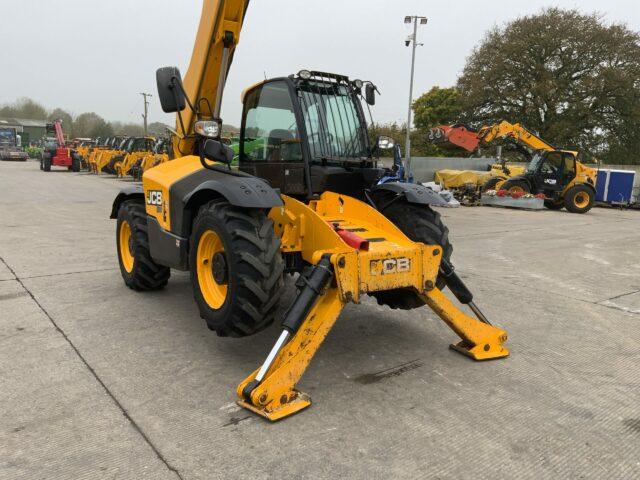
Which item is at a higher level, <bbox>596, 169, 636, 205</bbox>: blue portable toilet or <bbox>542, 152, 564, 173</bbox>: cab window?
<bbox>542, 152, 564, 173</bbox>: cab window

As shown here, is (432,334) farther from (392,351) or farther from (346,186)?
(346,186)

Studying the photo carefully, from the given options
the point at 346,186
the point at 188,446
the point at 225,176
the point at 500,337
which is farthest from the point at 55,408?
the point at 500,337

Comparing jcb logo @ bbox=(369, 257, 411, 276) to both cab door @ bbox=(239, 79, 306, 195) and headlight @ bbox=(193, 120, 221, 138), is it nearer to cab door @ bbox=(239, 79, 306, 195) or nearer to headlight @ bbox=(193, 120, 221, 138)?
cab door @ bbox=(239, 79, 306, 195)

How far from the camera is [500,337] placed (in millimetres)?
4031

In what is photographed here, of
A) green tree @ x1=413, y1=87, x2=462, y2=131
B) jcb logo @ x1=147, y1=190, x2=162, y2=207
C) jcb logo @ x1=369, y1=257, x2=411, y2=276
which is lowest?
jcb logo @ x1=369, y1=257, x2=411, y2=276

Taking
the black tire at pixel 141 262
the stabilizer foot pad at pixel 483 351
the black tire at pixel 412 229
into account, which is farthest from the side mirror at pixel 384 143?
the black tire at pixel 141 262

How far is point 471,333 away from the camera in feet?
13.0

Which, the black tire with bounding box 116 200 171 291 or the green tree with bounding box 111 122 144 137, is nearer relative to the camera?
the black tire with bounding box 116 200 171 291

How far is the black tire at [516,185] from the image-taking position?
18281 mm

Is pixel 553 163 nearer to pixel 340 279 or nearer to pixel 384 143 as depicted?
pixel 384 143

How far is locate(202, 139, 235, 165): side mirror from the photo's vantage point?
4.12 metres

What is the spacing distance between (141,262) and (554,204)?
16425 mm

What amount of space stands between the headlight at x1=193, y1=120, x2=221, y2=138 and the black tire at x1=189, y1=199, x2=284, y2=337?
2.22 ft

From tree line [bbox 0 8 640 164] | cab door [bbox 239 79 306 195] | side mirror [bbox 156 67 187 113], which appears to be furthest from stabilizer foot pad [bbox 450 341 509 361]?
tree line [bbox 0 8 640 164]
